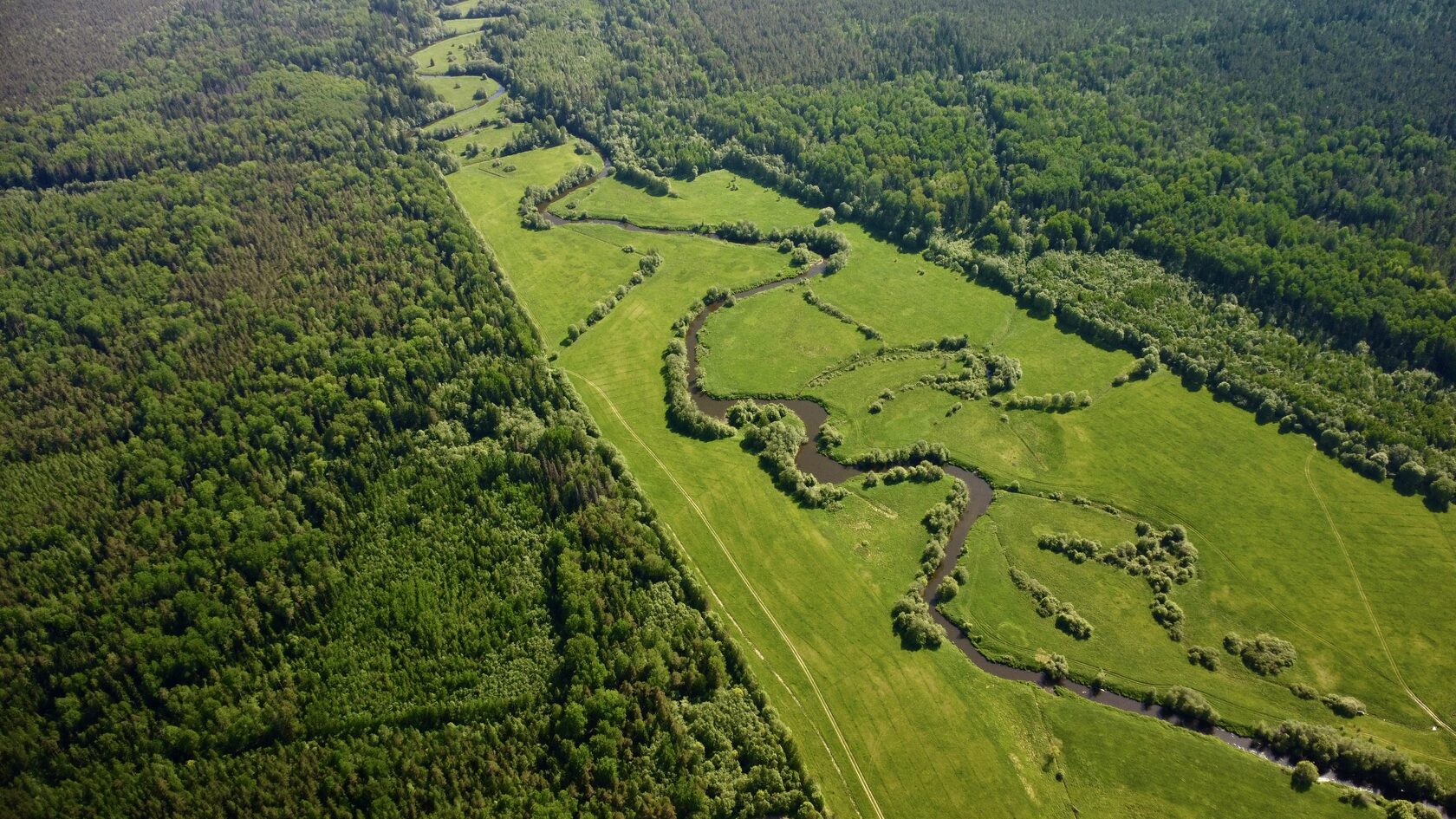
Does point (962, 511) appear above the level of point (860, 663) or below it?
above

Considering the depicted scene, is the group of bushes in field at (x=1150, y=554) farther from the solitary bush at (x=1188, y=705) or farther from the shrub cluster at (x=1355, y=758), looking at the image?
the shrub cluster at (x=1355, y=758)

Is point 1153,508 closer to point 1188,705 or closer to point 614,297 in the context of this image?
point 1188,705

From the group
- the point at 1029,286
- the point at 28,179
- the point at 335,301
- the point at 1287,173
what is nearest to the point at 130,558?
the point at 335,301

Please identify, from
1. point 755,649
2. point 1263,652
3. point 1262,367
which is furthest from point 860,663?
point 1262,367

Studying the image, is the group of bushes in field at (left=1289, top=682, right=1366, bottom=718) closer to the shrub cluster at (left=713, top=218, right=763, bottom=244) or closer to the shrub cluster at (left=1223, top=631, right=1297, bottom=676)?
the shrub cluster at (left=1223, top=631, right=1297, bottom=676)

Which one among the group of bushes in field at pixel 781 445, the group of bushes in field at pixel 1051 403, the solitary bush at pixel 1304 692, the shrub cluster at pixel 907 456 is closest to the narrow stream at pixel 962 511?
the shrub cluster at pixel 907 456

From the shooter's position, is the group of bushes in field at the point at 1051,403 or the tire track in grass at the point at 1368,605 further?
the group of bushes in field at the point at 1051,403

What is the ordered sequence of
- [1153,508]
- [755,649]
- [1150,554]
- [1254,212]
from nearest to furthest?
[755,649] < [1150,554] < [1153,508] < [1254,212]
